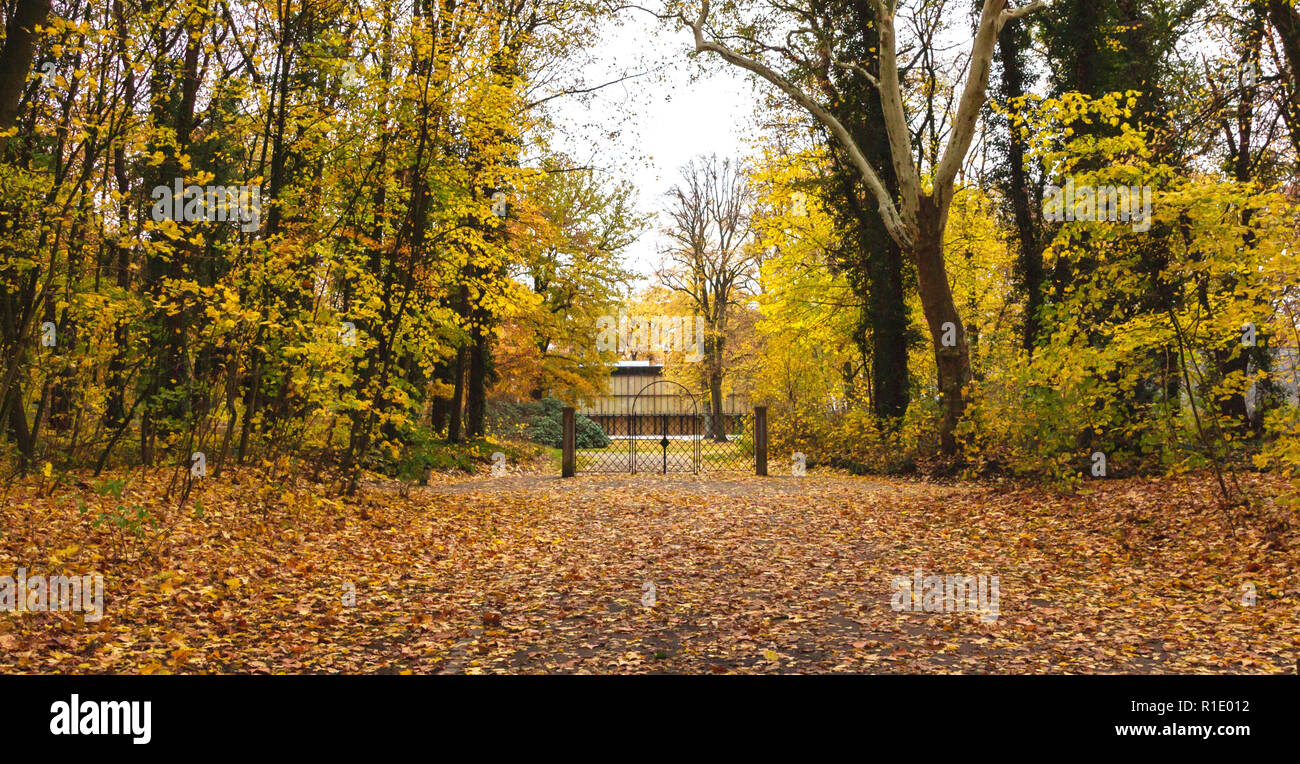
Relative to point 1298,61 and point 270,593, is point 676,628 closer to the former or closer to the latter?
point 270,593

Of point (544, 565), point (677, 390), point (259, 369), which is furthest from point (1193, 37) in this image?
point (677, 390)

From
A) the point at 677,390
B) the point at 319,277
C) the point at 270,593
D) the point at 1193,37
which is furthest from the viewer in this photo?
the point at 677,390

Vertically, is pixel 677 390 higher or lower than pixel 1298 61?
lower

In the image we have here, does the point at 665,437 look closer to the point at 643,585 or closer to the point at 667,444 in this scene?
the point at 667,444

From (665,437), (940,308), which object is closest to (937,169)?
(940,308)

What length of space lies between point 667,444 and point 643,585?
1586 cm

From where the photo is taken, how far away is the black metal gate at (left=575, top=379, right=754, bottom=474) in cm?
2155

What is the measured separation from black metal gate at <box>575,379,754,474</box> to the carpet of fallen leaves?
26.5ft

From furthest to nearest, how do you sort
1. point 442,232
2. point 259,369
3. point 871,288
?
1. point 871,288
2. point 442,232
3. point 259,369

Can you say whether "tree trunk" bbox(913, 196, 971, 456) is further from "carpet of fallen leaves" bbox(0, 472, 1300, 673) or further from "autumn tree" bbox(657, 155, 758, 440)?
"autumn tree" bbox(657, 155, 758, 440)

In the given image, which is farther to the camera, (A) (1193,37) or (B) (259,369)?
(A) (1193,37)

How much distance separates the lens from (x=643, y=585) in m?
7.57
